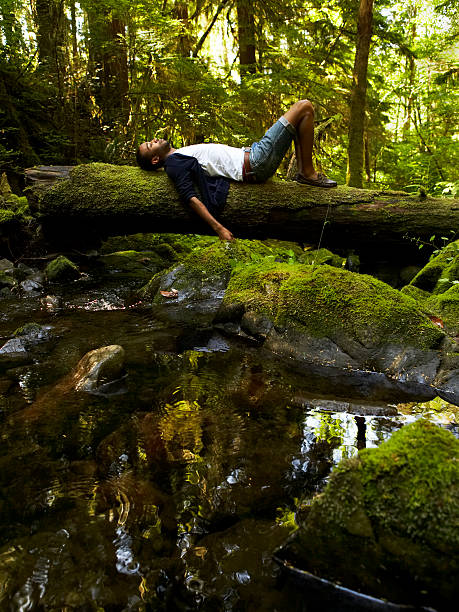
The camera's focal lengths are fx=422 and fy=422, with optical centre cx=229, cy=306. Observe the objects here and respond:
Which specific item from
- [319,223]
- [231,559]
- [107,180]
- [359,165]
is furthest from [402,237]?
[231,559]

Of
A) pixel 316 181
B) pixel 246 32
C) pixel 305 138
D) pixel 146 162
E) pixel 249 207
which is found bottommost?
pixel 249 207

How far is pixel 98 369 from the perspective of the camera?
11.1ft

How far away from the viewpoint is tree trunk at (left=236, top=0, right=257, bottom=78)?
11.3 meters

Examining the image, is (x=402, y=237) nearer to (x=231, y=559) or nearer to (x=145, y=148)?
(x=145, y=148)

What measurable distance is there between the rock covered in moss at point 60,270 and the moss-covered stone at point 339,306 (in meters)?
3.73

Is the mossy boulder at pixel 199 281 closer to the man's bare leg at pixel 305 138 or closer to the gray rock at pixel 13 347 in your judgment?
the man's bare leg at pixel 305 138

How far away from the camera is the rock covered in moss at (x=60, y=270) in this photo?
711 cm

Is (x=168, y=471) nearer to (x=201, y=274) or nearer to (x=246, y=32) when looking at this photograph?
(x=201, y=274)

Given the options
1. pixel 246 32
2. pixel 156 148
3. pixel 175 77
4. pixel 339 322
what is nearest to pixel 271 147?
pixel 156 148

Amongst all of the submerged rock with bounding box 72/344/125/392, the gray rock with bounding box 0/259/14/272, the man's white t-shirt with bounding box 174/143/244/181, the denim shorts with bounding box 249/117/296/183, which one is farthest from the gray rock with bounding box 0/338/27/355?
the denim shorts with bounding box 249/117/296/183

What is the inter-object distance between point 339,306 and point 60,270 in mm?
5059

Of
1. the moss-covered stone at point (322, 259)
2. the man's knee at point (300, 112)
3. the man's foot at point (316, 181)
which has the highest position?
the man's knee at point (300, 112)

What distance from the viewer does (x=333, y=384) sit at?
341 cm

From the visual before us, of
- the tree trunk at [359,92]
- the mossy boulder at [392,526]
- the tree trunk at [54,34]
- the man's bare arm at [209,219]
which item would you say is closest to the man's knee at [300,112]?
the man's bare arm at [209,219]
